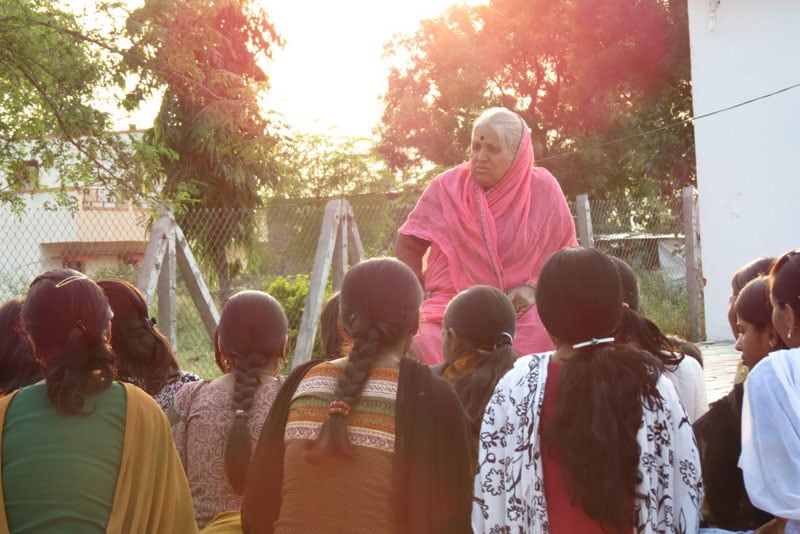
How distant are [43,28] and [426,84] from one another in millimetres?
28807

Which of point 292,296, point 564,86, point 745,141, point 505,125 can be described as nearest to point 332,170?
point 564,86

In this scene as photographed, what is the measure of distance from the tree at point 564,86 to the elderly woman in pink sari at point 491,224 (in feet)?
60.1

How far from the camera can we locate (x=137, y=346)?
4.14 m

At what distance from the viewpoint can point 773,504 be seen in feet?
9.54

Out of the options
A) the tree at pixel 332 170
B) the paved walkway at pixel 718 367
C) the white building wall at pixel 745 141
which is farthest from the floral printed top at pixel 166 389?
the tree at pixel 332 170

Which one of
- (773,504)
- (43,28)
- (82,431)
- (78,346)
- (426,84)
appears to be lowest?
(773,504)

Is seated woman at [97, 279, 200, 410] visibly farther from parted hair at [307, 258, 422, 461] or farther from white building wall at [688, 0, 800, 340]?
white building wall at [688, 0, 800, 340]

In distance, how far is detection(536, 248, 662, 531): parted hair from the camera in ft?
9.21

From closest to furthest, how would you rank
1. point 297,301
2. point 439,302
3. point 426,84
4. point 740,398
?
point 740,398
point 439,302
point 297,301
point 426,84

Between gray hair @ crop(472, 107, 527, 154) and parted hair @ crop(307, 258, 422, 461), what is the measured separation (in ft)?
8.93

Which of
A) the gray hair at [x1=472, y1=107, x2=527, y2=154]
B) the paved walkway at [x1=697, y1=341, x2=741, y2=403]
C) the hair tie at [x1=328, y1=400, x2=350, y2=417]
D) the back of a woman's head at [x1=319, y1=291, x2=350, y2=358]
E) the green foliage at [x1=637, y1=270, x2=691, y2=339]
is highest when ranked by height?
the gray hair at [x1=472, y1=107, x2=527, y2=154]

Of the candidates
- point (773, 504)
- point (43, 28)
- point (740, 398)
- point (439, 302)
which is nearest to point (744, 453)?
point (773, 504)

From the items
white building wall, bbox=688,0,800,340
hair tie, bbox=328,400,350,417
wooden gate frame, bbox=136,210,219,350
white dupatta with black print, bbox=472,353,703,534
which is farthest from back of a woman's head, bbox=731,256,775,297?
white building wall, bbox=688,0,800,340

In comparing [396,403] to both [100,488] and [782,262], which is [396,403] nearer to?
[100,488]
